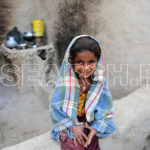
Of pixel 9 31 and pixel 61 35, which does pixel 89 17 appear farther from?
pixel 9 31

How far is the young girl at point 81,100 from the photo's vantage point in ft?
3.08

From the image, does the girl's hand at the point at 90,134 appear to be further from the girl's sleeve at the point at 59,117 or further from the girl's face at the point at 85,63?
the girl's face at the point at 85,63

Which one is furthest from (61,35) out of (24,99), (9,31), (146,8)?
(146,8)

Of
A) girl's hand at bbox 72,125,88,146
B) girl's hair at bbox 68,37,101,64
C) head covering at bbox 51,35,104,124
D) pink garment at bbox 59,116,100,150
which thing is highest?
girl's hair at bbox 68,37,101,64

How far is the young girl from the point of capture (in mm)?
939

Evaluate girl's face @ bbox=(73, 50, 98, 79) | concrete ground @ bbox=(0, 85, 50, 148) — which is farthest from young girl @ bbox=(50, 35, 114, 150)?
concrete ground @ bbox=(0, 85, 50, 148)

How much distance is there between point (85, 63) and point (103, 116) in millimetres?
325

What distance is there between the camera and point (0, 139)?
2.31 metres

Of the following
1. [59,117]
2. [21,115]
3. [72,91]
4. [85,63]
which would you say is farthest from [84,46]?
[21,115]

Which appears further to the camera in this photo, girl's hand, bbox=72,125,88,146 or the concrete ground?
the concrete ground

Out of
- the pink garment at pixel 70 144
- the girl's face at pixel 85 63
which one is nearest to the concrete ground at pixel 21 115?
the pink garment at pixel 70 144

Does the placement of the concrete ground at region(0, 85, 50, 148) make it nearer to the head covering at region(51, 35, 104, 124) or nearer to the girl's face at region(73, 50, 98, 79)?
the head covering at region(51, 35, 104, 124)

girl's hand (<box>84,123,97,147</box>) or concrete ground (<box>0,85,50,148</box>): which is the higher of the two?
girl's hand (<box>84,123,97,147</box>)

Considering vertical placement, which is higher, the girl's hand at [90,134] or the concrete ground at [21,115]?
the girl's hand at [90,134]
